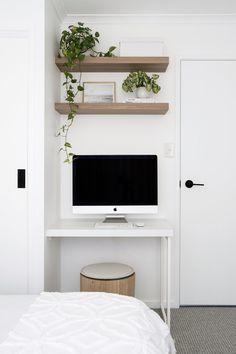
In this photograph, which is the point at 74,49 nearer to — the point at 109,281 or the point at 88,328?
the point at 109,281

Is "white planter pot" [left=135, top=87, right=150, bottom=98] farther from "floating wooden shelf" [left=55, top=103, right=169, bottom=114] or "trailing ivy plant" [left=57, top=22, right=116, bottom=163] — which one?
"trailing ivy plant" [left=57, top=22, right=116, bottom=163]

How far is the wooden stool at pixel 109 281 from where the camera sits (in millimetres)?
2322

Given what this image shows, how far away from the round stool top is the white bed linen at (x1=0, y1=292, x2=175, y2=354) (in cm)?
89

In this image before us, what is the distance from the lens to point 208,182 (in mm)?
2992

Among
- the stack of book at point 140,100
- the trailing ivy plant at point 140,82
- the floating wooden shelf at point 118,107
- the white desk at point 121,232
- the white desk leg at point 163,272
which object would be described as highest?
the trailing ivy plant at point 140,82

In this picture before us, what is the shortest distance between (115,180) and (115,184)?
0.11ft

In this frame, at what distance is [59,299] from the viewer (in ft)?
4.75

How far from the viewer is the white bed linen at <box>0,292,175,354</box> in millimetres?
1037

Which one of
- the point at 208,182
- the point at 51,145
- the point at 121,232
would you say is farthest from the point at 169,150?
the point at 51,145

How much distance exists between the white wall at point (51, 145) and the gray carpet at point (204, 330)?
3.43ft

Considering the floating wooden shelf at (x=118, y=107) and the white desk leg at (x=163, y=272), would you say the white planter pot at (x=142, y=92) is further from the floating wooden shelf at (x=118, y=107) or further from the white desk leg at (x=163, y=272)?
the white desk leg at (x=163, y=272)

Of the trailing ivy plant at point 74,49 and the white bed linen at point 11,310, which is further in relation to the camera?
the trailing ivy plant at point 74,49

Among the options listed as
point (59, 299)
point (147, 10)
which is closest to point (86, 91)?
point (147, 10)

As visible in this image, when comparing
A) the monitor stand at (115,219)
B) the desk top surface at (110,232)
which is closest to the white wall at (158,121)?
the monitor stand at (115,219)
